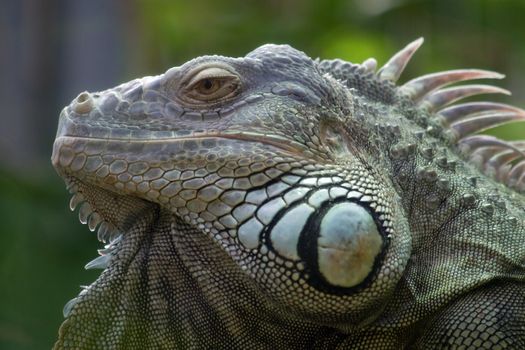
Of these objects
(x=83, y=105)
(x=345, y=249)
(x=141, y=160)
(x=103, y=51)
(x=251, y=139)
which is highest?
(x=103, y=51)

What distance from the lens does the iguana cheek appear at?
2852mm

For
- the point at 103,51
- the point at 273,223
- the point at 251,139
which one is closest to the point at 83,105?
the point at 251,139

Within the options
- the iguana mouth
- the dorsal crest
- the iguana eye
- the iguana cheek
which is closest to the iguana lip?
the iguana mouth

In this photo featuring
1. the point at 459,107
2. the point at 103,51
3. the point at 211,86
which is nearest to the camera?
the point at 211,86

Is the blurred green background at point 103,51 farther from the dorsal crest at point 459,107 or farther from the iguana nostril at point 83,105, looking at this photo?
the dorsal crest at point 459,107

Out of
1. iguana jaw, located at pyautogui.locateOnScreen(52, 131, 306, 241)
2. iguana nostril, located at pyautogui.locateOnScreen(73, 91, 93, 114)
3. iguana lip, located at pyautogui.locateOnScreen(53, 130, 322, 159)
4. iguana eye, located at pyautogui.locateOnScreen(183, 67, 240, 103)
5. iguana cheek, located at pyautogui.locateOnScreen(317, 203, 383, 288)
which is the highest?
iguana eye, located at pyautogui.locateOnScreen(183, 67, 240, 103)

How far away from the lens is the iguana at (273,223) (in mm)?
2928

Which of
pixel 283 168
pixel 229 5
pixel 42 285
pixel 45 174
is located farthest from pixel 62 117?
pixel 229 5

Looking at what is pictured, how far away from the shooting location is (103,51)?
12.5 metres

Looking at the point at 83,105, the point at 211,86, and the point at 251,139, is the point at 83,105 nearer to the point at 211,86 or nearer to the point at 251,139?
the point at 211,86

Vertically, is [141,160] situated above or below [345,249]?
above

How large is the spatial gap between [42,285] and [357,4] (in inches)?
256

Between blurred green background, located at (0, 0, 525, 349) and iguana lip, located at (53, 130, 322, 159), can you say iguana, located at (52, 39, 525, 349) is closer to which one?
iguana lip, located at (53, 130, 322, 159)

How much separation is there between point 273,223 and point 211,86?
69 centimetres
